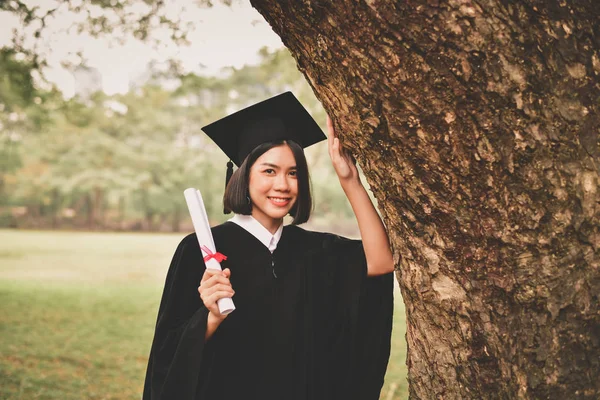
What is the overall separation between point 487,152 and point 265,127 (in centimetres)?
148

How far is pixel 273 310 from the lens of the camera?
2.58 meters

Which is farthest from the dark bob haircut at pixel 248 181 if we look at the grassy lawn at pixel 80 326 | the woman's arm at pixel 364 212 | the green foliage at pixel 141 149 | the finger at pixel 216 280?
the green foliage at pixel 141 149

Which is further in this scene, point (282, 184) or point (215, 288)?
point (282, 184)

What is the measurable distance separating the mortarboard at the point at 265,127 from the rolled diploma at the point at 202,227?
62cm

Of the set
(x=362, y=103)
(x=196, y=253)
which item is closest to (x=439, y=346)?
(x=362, y=103)

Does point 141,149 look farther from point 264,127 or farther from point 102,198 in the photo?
point 264,127

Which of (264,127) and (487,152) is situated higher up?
(264,127)

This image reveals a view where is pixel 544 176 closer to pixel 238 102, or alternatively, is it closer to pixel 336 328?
pixel 336 328

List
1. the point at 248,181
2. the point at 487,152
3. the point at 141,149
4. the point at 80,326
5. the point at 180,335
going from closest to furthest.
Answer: the point at 487,152, the point at 180,335, the point at 248,181, the point at 80,326, the point at 141,149

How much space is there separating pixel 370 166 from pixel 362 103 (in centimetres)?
21

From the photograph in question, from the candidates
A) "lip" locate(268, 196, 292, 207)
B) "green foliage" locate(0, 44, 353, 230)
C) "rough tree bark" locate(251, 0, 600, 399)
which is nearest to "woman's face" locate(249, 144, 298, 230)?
"lip" locate(268, 196, 292, 207)

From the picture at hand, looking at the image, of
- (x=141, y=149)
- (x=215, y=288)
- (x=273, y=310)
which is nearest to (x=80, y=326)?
(x=273, y=310)

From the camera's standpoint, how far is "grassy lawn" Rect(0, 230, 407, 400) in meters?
6.63

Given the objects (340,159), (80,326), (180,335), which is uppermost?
(340,159)
